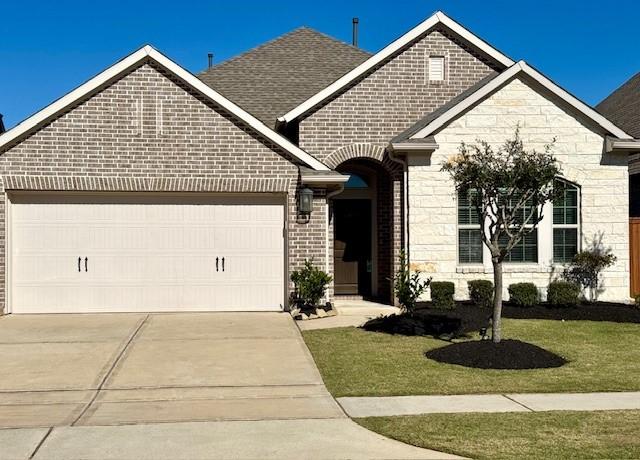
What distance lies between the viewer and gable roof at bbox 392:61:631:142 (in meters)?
14.3

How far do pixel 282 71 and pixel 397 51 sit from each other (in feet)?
14.6

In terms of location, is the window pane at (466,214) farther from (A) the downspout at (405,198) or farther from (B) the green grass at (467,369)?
(B) the green grass at (467,369)

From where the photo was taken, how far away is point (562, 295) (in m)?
14.0

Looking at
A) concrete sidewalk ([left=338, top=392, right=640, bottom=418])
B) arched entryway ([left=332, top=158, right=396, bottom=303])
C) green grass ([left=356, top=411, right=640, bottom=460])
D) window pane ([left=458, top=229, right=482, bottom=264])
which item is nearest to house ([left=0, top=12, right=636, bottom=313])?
window pane ([left=458, top=229, right=482, bottom=264])

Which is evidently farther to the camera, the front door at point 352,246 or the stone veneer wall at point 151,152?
the front door at point 352,246

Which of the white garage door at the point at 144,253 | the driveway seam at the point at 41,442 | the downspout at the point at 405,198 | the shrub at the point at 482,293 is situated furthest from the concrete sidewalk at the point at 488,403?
the white garage door at the point at 144,253

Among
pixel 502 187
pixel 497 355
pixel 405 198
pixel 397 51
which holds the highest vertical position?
pixel 397 51

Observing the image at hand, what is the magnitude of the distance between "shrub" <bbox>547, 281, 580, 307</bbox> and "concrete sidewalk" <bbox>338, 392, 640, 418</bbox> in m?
6.43

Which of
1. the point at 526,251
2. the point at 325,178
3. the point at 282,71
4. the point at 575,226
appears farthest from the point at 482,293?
the point at 282,71

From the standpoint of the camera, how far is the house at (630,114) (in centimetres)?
2041

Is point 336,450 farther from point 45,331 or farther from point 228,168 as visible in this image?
point 228,168

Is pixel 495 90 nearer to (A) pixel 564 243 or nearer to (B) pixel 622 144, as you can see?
(B) pixel 622 144

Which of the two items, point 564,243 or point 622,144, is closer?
point 622,144

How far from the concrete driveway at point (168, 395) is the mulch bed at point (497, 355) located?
1.95 m
